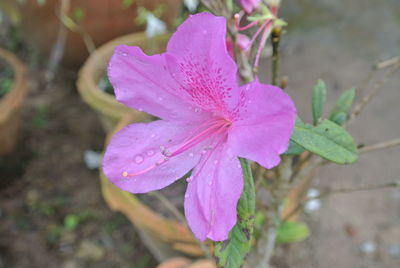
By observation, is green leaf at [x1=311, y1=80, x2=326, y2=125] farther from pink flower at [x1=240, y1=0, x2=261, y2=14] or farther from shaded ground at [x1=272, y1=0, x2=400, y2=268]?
shaded ground at [x1=272, y1=0, x2=400, y2=268]

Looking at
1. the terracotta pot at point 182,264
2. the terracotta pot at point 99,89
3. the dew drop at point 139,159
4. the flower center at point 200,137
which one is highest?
the flower center at point 200,137

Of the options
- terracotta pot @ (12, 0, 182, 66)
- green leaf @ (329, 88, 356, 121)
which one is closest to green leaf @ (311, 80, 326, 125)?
green leaf @ (329, 88, 356, 121)

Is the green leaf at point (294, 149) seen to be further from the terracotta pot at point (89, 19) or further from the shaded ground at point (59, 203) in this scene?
the terracotta pot at point (89, 19)

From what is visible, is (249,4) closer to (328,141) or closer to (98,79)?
(328,141)

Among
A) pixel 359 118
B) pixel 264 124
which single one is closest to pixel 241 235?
pixel 264 124

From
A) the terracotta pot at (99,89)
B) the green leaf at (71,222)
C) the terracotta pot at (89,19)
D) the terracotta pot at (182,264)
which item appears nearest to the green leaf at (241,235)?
the terracotta pot at (182,264)

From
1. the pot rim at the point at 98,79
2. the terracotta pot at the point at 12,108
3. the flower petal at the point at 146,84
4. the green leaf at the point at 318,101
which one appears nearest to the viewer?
the flower petal at the point at 146,84
